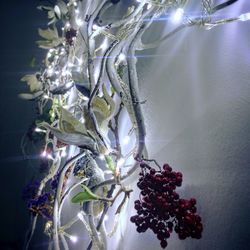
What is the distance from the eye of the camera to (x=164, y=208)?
0.63m

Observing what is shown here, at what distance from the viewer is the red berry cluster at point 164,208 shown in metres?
0.60

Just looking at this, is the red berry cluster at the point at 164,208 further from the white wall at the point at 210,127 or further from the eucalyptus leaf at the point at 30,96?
the eucalyptus leaf at the point at 30,96

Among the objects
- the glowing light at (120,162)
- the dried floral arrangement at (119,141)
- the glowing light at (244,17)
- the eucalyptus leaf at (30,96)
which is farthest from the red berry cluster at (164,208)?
the eucalyptus leaf at (30,96)

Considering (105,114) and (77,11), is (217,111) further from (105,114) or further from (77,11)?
(77,11)

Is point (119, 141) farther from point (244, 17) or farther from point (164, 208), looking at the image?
point (244, 17)

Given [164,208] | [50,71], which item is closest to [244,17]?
[164,208]

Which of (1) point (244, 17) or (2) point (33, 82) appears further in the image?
(2) point (33, 82)

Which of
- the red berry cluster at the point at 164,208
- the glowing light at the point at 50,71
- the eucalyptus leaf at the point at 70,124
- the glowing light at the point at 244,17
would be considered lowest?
the red berry cluster at the point at 164,208

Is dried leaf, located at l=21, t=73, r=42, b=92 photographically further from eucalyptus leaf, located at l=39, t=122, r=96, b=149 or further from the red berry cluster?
the red berry cluster

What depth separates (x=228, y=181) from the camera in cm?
64

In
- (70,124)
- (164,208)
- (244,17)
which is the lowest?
(164,208)

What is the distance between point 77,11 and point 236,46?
0.98 meters

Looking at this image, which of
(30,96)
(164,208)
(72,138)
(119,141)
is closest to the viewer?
(164,208)

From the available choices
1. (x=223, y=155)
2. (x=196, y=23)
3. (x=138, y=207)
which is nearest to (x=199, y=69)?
(x=196, y=23)
